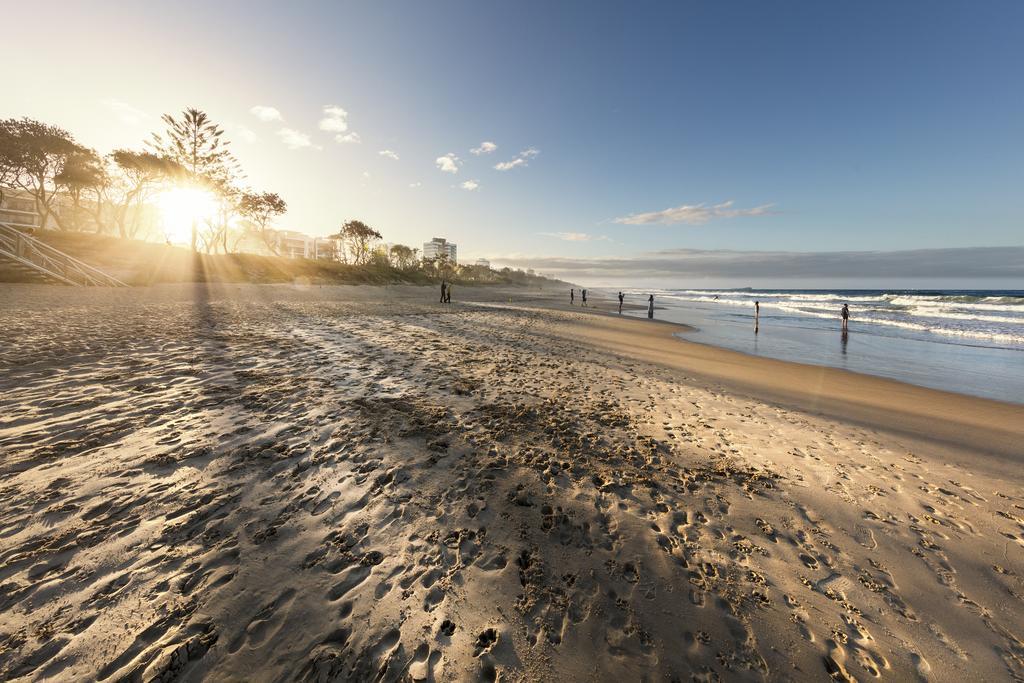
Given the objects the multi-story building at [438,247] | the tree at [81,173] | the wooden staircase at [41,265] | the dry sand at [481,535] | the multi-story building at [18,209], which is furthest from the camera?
the multi-story building at [438,247]

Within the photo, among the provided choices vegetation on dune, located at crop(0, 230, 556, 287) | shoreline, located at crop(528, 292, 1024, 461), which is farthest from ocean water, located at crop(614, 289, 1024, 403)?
vegetation on dune, located at crop(0, 230, 556, 287)

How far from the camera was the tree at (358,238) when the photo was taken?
7288 centimetres

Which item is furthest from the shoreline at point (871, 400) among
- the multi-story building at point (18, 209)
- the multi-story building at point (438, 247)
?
the multi-story building at point (438, 247)

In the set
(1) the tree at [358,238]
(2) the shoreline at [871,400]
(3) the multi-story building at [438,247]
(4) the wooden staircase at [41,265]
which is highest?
(3) the multi-story building at [438,247]

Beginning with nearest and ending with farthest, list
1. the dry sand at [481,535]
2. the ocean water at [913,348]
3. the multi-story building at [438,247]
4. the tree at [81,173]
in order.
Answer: the dry sand at [481,535] → the ocean water at [913,348] → the tree at [81,173] → the multi-story building at [438,247]

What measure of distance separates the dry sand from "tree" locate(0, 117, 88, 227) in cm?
5571

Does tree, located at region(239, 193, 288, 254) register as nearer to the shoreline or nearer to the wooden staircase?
the wooden staircase

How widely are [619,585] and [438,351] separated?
9.28 metres

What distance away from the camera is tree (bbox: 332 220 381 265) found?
7288cm

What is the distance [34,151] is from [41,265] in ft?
95.9

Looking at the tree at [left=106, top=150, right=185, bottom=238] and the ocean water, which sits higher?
the tree at [left=106, top=150, right=185, bottom=238]

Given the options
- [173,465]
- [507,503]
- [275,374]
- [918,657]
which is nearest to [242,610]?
[507,503]

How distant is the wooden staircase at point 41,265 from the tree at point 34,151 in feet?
71.3

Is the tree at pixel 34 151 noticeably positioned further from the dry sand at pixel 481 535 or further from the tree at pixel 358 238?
the dry sand at pixel 481 535
